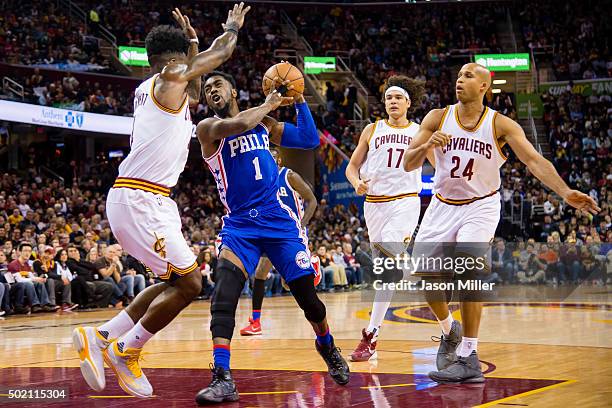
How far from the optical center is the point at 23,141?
86.1 feet

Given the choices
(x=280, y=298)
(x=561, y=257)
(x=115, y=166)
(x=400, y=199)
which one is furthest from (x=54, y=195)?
(x=400, y=199)

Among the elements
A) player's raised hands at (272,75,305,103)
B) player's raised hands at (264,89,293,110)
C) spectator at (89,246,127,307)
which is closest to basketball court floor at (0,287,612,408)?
player's raised hands at (264,89,293,110)

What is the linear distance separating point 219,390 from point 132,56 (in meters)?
25.8

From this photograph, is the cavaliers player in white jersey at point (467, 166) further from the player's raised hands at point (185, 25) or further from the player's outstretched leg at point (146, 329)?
the player's outstretched leg at point (146, 329)

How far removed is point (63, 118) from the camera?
22766 millimetres

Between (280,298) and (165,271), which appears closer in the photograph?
(165,271)

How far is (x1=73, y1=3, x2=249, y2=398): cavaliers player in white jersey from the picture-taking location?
18.7ft

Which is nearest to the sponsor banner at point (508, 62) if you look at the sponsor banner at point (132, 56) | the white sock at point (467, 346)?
the sponsor banner at point (132, 56)

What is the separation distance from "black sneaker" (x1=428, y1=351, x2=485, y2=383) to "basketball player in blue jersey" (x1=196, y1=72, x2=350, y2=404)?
0.68m

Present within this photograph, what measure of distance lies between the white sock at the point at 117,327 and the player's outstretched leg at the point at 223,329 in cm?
66

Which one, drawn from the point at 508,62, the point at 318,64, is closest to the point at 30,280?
the point at 318,64

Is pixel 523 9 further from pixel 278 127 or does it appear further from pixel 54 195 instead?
pixel 278 127

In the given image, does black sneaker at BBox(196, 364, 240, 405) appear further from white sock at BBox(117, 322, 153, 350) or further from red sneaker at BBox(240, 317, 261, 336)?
red sneaker at BBox(240, 317, 261, 336)

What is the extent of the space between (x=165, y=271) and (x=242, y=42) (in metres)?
28.8
